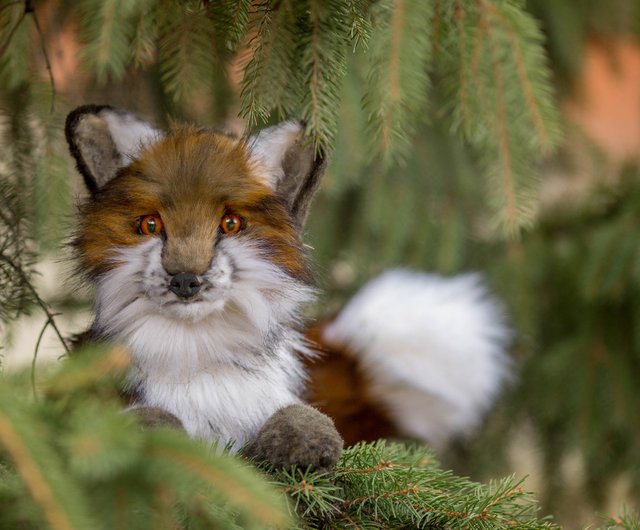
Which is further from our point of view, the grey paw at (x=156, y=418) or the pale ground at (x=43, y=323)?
the pale ground at (x=43, y=323)

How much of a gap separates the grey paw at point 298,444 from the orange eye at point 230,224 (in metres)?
0.22

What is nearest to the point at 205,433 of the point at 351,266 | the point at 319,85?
the point at 319,85

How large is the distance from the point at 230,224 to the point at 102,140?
8.0 inches

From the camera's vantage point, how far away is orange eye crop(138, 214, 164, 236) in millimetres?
1054

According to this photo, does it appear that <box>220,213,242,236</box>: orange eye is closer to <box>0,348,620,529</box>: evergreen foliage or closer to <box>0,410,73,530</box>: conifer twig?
<box>0,348,620,529</box>: evergreen foliage

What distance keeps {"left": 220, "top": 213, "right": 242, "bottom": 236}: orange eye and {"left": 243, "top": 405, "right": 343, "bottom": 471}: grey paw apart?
0.72ft

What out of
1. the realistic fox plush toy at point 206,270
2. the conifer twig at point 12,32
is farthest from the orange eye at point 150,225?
the conifer twig at point 12,32

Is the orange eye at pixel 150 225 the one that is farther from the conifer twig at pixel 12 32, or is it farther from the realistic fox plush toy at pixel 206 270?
the conifer twig at pixel 12 32

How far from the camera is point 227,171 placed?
1078 millimetres

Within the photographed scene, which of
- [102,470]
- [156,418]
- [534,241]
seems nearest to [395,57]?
[156,418]

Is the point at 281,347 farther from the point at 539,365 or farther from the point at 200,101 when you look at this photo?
the point at 539,365

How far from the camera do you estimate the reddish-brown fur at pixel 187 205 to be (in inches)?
40.7

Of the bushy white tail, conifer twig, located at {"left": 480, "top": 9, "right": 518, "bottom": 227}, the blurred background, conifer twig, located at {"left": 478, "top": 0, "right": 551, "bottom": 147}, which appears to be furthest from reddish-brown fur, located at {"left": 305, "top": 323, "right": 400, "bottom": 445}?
conifer twig, located at {"left": 478, "top": 0, "right": 551, "bottom": 147}

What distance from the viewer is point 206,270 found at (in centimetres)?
103
